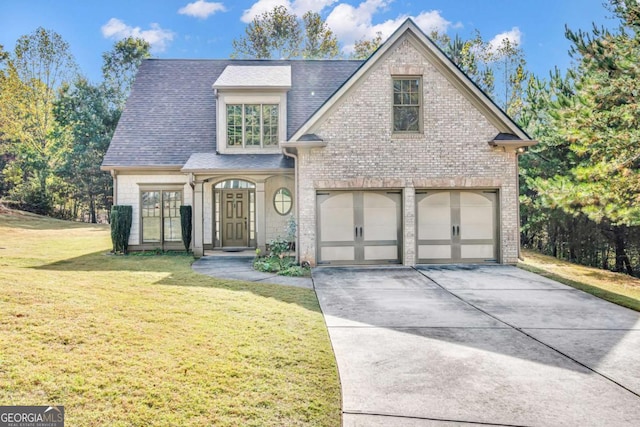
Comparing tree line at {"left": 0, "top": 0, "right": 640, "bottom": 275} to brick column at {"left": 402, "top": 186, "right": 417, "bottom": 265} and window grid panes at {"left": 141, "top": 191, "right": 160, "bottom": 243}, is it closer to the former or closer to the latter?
brick column at {"left": 402, "top": 186, "right": 417, "bottom": 265}

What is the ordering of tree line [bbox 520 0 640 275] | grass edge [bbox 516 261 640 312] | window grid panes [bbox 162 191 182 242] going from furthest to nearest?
window grid panes [bbox 162 191 182 242] → tree line [bbox 520 0 640 275] → grass edge [bbox 516 261 640 312]

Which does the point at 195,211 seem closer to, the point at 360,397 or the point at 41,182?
the point at 360,397

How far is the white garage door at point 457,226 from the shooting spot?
12.0 m

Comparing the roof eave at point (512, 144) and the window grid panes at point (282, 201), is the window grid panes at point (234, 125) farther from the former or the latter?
the roof eave at point (512, 144)

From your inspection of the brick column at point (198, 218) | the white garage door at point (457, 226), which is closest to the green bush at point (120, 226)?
the brick column at point (198, 218)

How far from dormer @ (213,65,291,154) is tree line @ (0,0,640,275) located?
9292mm

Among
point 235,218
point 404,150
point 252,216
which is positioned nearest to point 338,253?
point 404,150

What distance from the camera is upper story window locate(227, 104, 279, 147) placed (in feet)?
47.9

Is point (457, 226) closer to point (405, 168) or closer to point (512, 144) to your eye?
point (405, 168)

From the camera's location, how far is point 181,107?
53.4 feet

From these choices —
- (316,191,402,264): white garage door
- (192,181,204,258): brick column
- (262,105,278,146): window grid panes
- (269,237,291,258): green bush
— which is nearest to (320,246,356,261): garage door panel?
(316,191,402,264): white garage door

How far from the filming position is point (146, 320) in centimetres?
562

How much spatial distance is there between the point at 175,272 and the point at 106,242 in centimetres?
987

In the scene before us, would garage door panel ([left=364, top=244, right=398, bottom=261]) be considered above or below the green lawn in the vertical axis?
above
